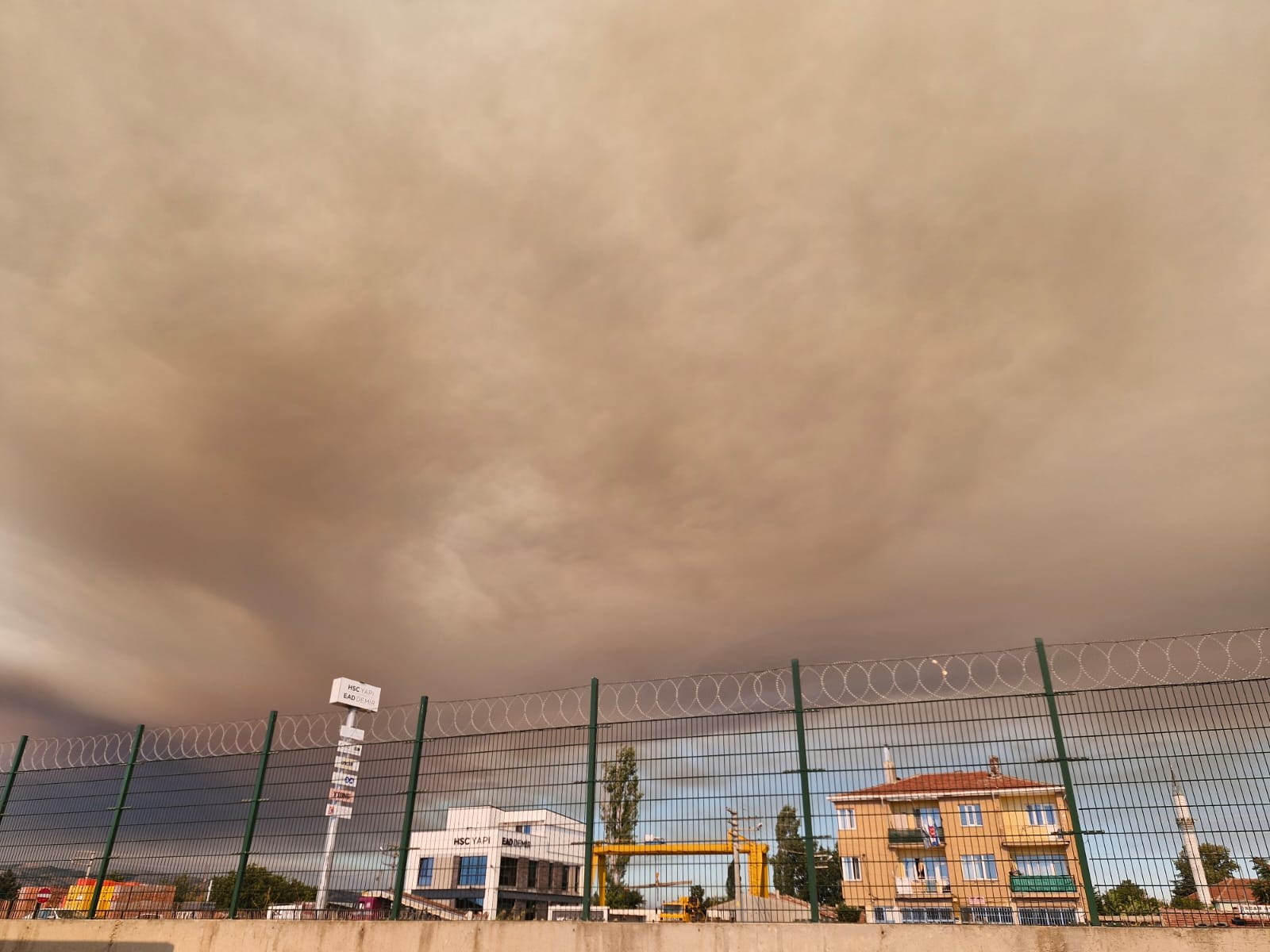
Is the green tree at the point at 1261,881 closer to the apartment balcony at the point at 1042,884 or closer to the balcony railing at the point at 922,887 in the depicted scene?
the apartment balcony at the point at 1042,884

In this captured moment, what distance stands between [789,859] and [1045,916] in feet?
7.70

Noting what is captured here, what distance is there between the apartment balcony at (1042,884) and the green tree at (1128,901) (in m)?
0.26

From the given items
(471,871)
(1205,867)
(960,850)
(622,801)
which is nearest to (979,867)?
(960,850)

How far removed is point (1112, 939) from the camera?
644 centimetres

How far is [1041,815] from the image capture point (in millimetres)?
7176

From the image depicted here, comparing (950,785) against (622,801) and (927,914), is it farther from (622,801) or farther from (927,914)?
(622,801)

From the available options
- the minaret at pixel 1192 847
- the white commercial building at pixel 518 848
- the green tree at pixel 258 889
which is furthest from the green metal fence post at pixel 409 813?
the minaret at pixel 1192 847


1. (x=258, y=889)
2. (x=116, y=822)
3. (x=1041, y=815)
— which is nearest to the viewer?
(x=1041, y=815)

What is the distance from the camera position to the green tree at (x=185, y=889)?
10.0 m

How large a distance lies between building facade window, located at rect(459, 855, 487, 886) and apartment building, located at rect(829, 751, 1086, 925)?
8.12 meters

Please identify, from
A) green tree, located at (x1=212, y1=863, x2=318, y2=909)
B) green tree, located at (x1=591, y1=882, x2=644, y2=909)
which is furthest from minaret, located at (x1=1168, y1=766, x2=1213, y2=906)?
green tree, located at (x1=212, y1=863, x2=318, y2=909)

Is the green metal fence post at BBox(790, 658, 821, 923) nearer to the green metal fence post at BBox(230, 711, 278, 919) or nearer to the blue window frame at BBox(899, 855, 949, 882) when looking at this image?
the blue window frame at BBox(899, 855, 949, 882)

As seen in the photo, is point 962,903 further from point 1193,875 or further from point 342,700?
point 342,700

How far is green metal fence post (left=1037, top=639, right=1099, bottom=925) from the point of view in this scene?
21.9ft
